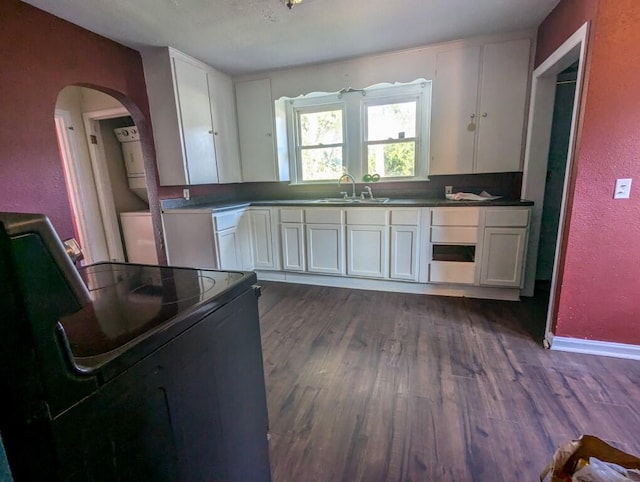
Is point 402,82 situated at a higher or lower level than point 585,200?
higher

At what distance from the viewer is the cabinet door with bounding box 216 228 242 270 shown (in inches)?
124

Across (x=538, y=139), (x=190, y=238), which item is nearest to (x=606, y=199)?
(x=538, y=139)

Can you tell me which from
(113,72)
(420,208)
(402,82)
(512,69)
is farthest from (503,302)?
(113,72)

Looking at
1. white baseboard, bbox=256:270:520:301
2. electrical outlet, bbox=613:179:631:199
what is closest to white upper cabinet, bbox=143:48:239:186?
white baseboard, bbox=256:270:520:301

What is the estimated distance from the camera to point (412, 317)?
2643mm

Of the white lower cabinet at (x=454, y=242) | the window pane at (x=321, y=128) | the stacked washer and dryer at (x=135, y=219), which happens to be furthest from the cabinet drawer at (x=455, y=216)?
the stacked washer and dryer at (x=135, y=219)

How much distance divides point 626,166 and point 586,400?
1349mm

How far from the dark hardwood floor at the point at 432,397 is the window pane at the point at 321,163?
1903 millimetres

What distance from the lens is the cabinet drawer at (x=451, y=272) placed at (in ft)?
9.62

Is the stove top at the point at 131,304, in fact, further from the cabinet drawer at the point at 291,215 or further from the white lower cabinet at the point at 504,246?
the white lower cabinet at the point at 504,246

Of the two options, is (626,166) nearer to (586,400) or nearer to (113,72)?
(586,400)

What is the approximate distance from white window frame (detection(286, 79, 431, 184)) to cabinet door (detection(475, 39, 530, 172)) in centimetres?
53

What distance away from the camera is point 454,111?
301 cm

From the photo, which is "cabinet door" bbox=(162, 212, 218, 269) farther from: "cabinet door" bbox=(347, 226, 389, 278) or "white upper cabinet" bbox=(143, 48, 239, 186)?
"cabinet door" bbox=(347, 226, 389, 278)
